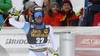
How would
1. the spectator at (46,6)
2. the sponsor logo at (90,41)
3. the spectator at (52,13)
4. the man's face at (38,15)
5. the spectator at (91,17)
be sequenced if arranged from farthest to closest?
the spectator at (46,6) → the spectator at (52,13) → the spectator at (91,17) → the sponsor logo at (90,41) → the man's face at (38,15)

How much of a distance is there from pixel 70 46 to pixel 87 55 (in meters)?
0.45

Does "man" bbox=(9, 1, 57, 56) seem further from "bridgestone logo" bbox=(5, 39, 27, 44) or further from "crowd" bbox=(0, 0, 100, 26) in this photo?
"crowd" bbox=(0, 0, 100, 26)

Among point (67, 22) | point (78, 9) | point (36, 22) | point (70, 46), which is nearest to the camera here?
point (36, 22)

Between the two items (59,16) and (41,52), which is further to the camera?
(59,16)

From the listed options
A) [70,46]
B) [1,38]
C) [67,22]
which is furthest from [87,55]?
[1,38]

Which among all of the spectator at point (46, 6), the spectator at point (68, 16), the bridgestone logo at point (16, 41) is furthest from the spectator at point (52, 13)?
the bridgestone logo at point (16, 41)

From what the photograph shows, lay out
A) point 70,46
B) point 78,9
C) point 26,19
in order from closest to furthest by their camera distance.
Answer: point 70,46, point 26,19, point 78,9

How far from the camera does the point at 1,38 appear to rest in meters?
3.39

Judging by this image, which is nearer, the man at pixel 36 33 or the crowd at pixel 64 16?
the man at pixel 36 33

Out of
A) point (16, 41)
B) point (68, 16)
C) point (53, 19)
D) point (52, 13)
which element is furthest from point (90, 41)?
point (16, 41)

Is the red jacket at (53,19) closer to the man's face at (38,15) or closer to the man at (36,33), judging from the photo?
the man at (36,33)

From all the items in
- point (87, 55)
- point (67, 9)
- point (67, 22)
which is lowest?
point (87, 55)

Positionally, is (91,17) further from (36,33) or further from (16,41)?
(16,41)

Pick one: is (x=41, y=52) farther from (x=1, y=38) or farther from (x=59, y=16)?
(x=59, y=16)
